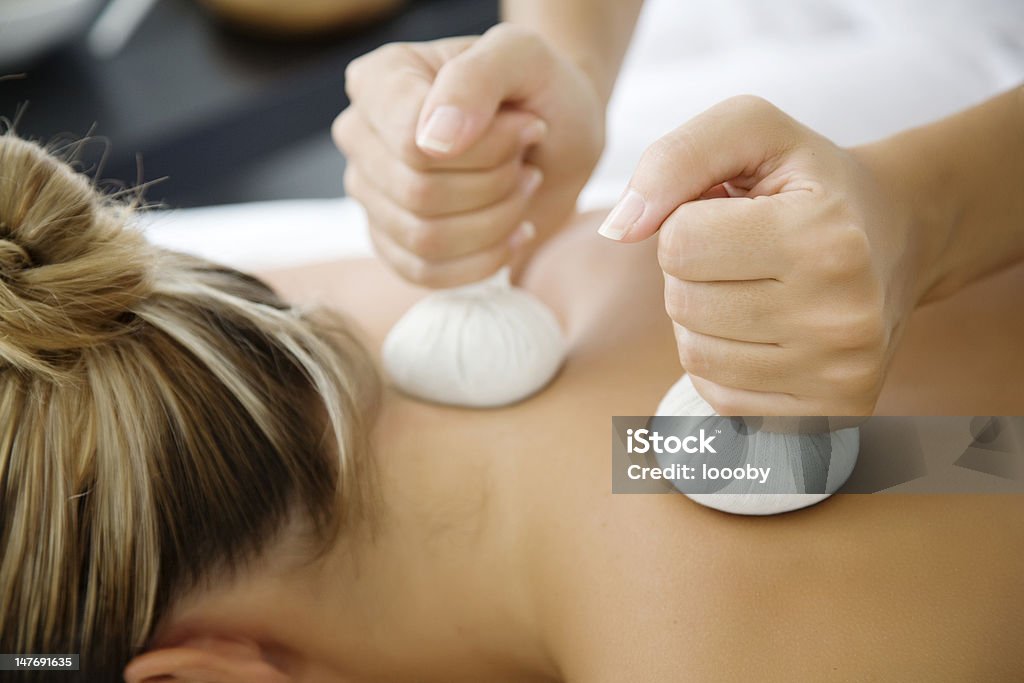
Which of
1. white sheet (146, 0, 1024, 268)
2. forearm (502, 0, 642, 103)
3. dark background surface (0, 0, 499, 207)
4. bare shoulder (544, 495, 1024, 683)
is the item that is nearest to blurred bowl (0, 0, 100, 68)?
dark background surface (0, 0, 499, 207)

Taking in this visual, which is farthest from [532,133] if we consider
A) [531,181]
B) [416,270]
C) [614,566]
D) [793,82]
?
[793,82]

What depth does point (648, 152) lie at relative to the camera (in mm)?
492

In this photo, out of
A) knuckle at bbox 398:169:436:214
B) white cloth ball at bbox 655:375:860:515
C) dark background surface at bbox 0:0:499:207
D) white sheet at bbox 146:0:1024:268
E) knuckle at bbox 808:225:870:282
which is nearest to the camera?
knuckle at bbox 808:225:870:282

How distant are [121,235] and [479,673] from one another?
44 cm

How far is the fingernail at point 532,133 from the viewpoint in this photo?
72cm

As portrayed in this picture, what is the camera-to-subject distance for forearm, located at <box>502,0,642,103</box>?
0.95 meters

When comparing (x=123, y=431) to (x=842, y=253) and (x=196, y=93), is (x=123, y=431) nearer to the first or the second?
(x=842, y=253)

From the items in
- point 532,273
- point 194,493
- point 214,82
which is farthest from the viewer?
point 214,82

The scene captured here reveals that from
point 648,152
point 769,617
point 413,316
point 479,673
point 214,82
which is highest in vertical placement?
point 214,82

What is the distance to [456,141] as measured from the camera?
24.6 inches

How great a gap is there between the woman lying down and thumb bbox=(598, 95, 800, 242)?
23 centimetres

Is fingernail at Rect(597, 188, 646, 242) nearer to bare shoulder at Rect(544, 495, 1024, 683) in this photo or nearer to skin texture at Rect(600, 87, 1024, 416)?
skin texture at Rect(600, 87, 1024, 416)

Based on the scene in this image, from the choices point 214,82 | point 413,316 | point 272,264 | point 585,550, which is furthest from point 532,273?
point 214,82

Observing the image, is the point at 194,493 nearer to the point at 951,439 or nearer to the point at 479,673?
the point at 479,673
